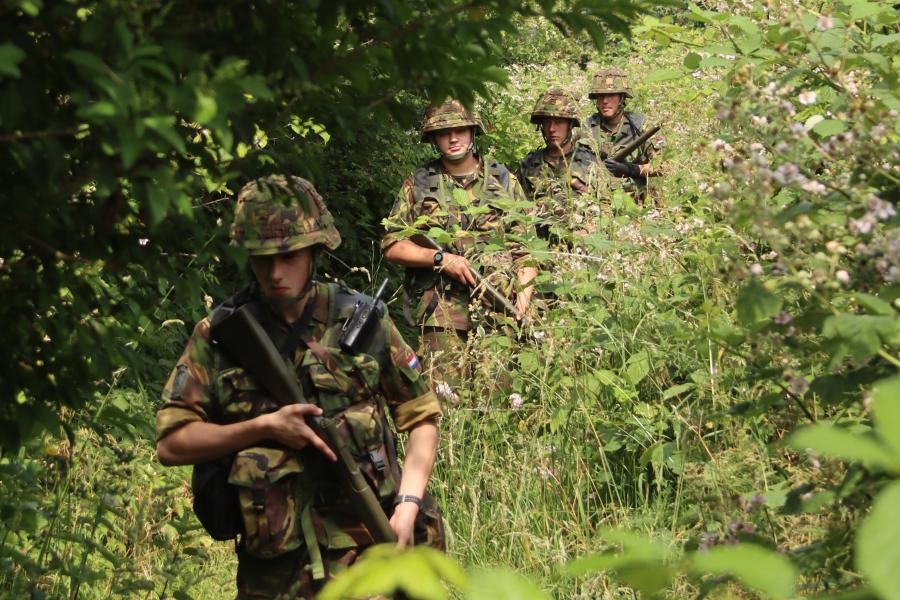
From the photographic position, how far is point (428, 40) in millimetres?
2486

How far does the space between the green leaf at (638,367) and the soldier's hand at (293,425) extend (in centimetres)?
215

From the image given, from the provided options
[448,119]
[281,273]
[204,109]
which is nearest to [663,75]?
[281,273]

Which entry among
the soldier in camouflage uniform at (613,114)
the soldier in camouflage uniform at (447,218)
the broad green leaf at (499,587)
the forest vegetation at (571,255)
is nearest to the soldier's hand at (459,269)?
the soldier in camouflage uniform at (447,218)

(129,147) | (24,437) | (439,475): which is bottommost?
(439,475)

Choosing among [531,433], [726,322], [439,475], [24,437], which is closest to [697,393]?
[726,322]

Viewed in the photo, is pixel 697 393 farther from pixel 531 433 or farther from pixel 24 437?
pixel 24 437

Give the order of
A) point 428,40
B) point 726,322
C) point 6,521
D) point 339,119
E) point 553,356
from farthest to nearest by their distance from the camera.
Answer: point 553,356, point 726,322, point 6,521, point 339,119, point 428,40

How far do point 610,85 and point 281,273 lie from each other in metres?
8.77

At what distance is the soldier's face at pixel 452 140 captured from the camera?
7.91 metres

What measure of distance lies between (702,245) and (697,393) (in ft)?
1.91

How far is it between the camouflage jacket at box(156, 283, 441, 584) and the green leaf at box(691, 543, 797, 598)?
2.59 m

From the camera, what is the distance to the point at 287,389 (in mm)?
3631

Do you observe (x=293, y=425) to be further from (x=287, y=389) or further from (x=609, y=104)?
(x=609, y=104)

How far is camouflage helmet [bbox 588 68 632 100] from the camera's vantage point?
12.0 metres
